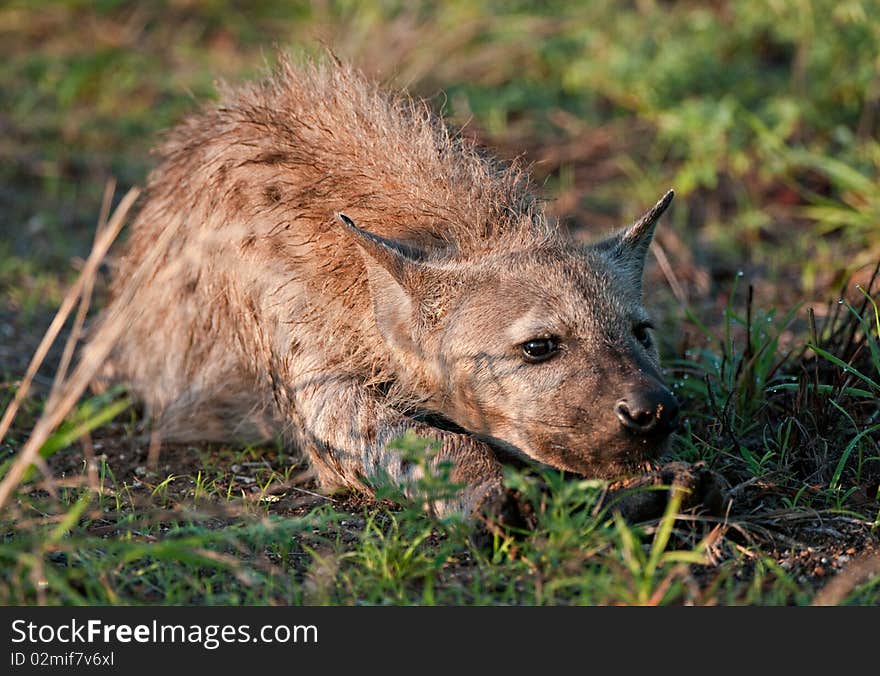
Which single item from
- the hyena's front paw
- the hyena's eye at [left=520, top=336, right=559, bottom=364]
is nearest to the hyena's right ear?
the hyena's eye at [left=520, top=336, right=559, bottom=364]

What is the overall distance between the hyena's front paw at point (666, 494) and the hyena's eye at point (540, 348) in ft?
1.69

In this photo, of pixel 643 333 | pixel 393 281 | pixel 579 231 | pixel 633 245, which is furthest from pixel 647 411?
Answer: pixel 579 231

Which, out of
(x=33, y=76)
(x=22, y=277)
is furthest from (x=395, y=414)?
(x=33, y=76)

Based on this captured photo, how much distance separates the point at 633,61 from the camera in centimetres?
794

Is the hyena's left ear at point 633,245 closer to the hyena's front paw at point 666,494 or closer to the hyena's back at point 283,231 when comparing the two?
the hyena's back at point 283,231

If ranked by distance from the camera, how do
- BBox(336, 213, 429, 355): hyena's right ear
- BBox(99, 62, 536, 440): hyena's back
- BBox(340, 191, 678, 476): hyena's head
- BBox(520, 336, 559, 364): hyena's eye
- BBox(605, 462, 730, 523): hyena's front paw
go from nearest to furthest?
BBox(605, 462, 730, 523): hyena's front paw < BBox(340, 191, 678, 476): hyena's head < BBox(520, 336, 559, 364): hyena's eye < BBox(336, 213, 429, 355): hyena's right ear < BBox(99, 62, 536, 440): hyena's back

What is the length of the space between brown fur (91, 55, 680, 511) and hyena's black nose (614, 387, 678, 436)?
0.14ft

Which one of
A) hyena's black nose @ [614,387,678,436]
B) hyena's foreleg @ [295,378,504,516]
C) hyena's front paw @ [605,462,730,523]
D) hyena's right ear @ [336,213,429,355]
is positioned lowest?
hyena's front paw @ [605,462,730,523]

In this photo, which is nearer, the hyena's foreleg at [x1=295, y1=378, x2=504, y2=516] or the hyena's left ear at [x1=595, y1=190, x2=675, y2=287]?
the hyena's foreleg at [x1=295, y1=378, x2=504, y2=516]

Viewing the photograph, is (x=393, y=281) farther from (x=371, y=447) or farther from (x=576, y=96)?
(x=576, y=96)

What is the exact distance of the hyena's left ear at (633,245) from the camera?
428 centimetres

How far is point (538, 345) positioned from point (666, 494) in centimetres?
66

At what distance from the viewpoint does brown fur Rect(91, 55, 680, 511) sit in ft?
12.8

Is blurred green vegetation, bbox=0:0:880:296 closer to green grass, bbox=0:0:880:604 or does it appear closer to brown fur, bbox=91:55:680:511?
green grass, bbox=0:0:880:604
